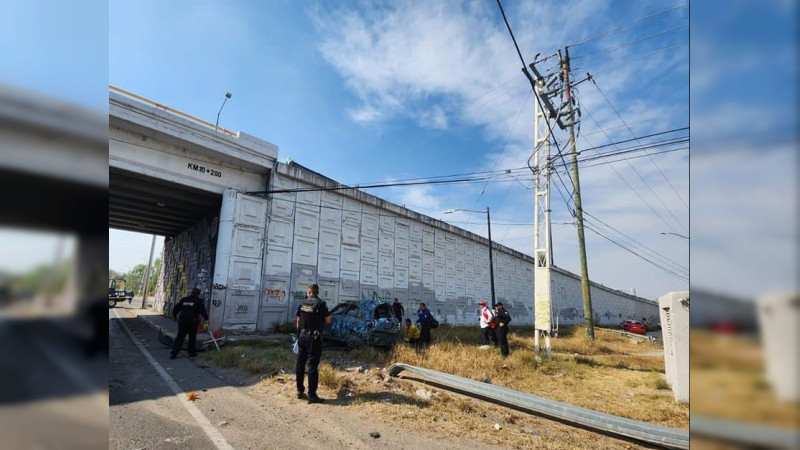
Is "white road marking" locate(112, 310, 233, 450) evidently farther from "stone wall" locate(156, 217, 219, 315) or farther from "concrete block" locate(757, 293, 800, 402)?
"stone wall" locate(156, 217, 219, 315)

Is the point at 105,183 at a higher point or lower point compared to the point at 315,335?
higher

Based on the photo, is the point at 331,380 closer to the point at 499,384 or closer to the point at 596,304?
the point at 499,384

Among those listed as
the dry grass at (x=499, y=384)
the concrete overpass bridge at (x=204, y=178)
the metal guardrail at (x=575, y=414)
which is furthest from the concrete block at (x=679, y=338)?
the concrete overpass bridge at (x=204, y=178)

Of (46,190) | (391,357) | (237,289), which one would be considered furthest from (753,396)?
(237,289)

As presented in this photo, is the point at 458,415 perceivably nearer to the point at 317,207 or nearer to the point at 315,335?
the point at 315,335

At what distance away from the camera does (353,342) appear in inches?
444

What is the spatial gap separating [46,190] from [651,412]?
8204mm

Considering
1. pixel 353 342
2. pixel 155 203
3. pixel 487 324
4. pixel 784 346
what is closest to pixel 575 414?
pixel 784 346

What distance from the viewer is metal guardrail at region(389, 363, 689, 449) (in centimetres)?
482

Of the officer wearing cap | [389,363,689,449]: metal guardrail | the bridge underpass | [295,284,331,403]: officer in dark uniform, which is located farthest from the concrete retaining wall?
[295,284,331,403]: officer in dark uniform

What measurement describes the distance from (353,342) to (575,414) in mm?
6859

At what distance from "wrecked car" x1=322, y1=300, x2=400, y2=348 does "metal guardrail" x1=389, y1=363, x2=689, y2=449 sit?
378cm

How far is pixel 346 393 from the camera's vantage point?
6781 mm

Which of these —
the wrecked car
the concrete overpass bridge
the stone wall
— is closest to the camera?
the wrecked car
